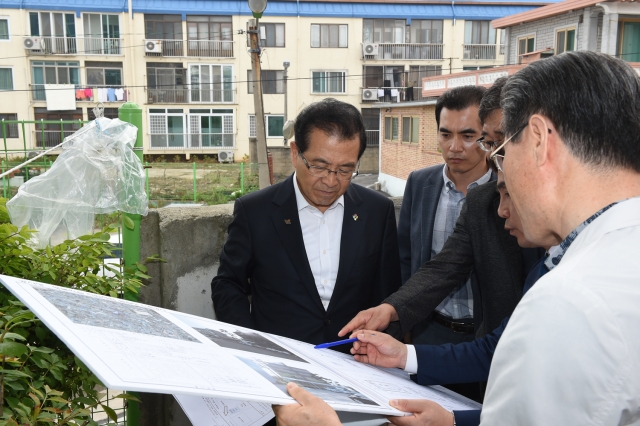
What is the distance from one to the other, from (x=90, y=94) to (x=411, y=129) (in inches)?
556

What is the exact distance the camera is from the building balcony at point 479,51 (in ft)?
92.9

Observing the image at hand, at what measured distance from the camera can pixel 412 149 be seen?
21.1 m

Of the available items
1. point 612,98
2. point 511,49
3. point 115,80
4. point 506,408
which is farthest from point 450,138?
point 115,80

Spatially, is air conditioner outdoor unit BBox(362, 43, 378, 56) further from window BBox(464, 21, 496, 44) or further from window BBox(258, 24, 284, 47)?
window BBox(464, 21, 496, 44)

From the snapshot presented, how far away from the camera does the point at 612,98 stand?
1085mm

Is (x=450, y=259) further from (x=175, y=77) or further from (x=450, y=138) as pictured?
(x=175, y=77)

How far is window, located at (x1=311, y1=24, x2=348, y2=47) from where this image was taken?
1077 inches

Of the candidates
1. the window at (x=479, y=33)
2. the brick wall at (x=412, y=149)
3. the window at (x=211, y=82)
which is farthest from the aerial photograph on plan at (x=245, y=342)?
the window at (x=479, y=33)

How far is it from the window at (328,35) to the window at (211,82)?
4.16 meters

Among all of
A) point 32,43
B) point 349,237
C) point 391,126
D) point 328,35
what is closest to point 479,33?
point 328,35

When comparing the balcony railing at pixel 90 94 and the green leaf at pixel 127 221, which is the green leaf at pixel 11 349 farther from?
the balcony railing at pixel 90 94

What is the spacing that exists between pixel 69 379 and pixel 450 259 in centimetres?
147

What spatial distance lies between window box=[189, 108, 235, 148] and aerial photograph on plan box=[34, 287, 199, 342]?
26.4 meters

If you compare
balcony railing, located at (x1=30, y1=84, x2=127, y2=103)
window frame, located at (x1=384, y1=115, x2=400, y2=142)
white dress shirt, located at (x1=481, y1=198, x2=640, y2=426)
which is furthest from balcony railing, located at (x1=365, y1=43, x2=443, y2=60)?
white dress shirt, located at (x1=481, y1=198, x2=640, y2=426)
